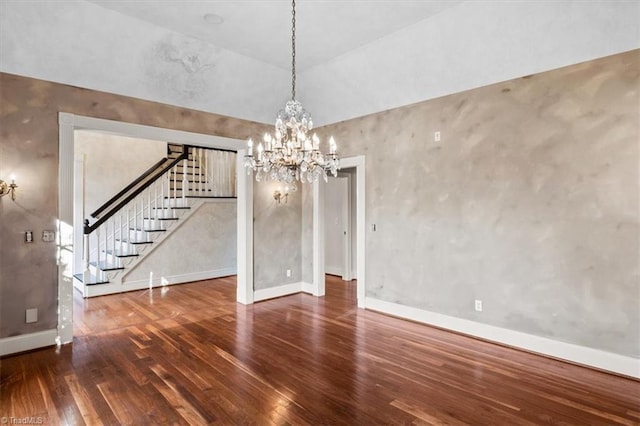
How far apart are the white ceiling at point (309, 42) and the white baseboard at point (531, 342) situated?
2911 millimetres

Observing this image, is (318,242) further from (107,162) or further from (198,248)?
(107,162)

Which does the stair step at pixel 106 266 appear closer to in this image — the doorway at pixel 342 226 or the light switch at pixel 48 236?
the light switch at pixel 48 236

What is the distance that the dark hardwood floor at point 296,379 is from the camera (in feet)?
8.38

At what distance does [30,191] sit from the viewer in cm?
371

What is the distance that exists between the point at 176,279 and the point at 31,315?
340 centimetres

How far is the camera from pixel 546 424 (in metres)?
2.45

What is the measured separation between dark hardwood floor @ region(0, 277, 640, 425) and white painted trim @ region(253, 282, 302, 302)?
118 cm

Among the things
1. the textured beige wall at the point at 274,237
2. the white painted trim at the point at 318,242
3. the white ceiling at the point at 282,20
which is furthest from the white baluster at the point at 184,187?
the white ceiling at the point at 282,20

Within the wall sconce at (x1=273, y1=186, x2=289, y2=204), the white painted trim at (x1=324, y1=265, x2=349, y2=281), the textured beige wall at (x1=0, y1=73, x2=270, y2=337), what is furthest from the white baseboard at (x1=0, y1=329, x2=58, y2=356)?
the white painted trim at (x1=324, y1=265, x2=349, y2=281)

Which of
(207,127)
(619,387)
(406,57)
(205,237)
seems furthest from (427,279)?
(205,237)

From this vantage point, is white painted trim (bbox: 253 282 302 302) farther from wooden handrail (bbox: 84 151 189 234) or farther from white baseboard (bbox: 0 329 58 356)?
wooden handrail (bbox: 84 151 189 234)

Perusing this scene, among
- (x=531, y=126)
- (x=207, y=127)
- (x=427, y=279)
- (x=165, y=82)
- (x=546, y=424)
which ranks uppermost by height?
(x=165, y=82)

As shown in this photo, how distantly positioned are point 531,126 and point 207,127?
171 inches

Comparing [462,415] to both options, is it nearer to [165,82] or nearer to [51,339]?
[51,339]
